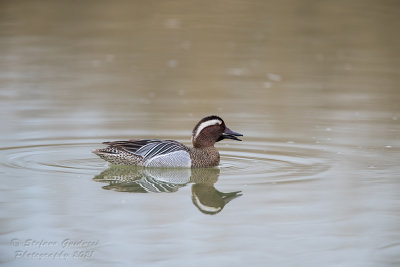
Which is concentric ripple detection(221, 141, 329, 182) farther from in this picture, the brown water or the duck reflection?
the duck reflection

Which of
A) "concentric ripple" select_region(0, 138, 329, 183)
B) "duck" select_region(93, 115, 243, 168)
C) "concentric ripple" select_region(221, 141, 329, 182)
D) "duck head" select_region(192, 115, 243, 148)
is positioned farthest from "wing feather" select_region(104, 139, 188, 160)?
"concentric ripple" select_region(221, 141, 329, 182)

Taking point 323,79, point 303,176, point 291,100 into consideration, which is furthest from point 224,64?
point 303,176

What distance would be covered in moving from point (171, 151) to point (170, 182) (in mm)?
661

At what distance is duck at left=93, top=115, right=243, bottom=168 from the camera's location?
9.47 meters

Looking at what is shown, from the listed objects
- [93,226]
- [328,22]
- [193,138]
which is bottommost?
[93,226]

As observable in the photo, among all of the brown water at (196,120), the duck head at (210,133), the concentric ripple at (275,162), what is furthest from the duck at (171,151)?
the concentric ripple at (275,162)

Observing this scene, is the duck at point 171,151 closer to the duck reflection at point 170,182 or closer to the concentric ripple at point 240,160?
the duck reflection at point 170,182

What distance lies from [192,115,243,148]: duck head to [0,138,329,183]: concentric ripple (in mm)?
322

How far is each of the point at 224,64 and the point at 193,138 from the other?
762 cm

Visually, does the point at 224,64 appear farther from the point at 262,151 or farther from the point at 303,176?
the point at 303,176

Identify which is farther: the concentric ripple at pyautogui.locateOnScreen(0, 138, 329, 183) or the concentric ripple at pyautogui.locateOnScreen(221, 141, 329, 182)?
the concentric ripple at pyautogui.locateOnScreen(0, 138, 329, 183)

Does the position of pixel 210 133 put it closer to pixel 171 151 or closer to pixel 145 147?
pixel 171 151

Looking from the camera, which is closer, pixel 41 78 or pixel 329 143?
pixel 329 143

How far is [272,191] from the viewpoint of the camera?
324 inches
